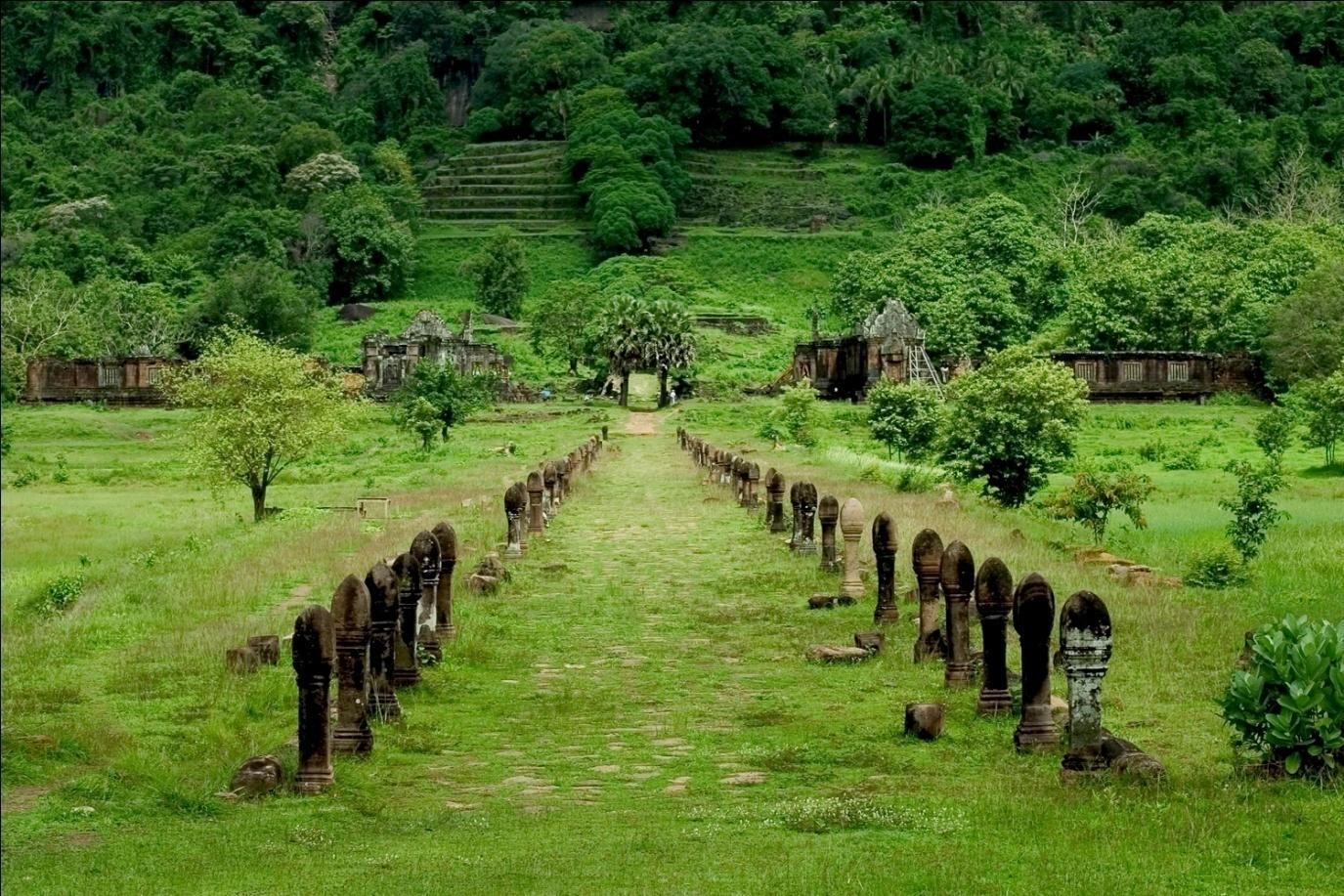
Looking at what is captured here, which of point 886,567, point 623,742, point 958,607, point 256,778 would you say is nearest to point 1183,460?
point 886,567

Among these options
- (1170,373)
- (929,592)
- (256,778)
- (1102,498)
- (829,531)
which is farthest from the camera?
(1170,373)

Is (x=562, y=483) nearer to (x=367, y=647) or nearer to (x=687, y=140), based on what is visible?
(x=367, y=647)

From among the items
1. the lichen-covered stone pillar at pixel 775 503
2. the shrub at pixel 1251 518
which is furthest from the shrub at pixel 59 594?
the shrub at pixel 1251 518

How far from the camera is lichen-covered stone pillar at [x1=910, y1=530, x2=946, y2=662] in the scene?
15742 millimetres

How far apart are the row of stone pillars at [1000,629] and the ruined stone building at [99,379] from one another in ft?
183

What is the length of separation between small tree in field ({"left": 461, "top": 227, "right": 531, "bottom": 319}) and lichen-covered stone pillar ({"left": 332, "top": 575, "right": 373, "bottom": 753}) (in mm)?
89045

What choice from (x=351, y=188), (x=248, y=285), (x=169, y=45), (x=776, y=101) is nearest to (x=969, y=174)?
(x=776, y=101)

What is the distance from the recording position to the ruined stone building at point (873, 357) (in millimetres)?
69000

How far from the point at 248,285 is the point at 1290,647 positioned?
236 ft

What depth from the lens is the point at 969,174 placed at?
136250mm

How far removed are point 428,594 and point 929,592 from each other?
15.2 feet

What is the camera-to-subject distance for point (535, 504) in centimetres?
2769

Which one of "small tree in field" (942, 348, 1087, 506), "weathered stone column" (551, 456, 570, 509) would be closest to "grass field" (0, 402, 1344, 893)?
"small tree in field" (942, 348, 1087, 506)

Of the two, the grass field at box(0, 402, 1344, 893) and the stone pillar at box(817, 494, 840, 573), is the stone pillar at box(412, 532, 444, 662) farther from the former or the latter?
the stone pillar at box(817, 494, 840, 573)
